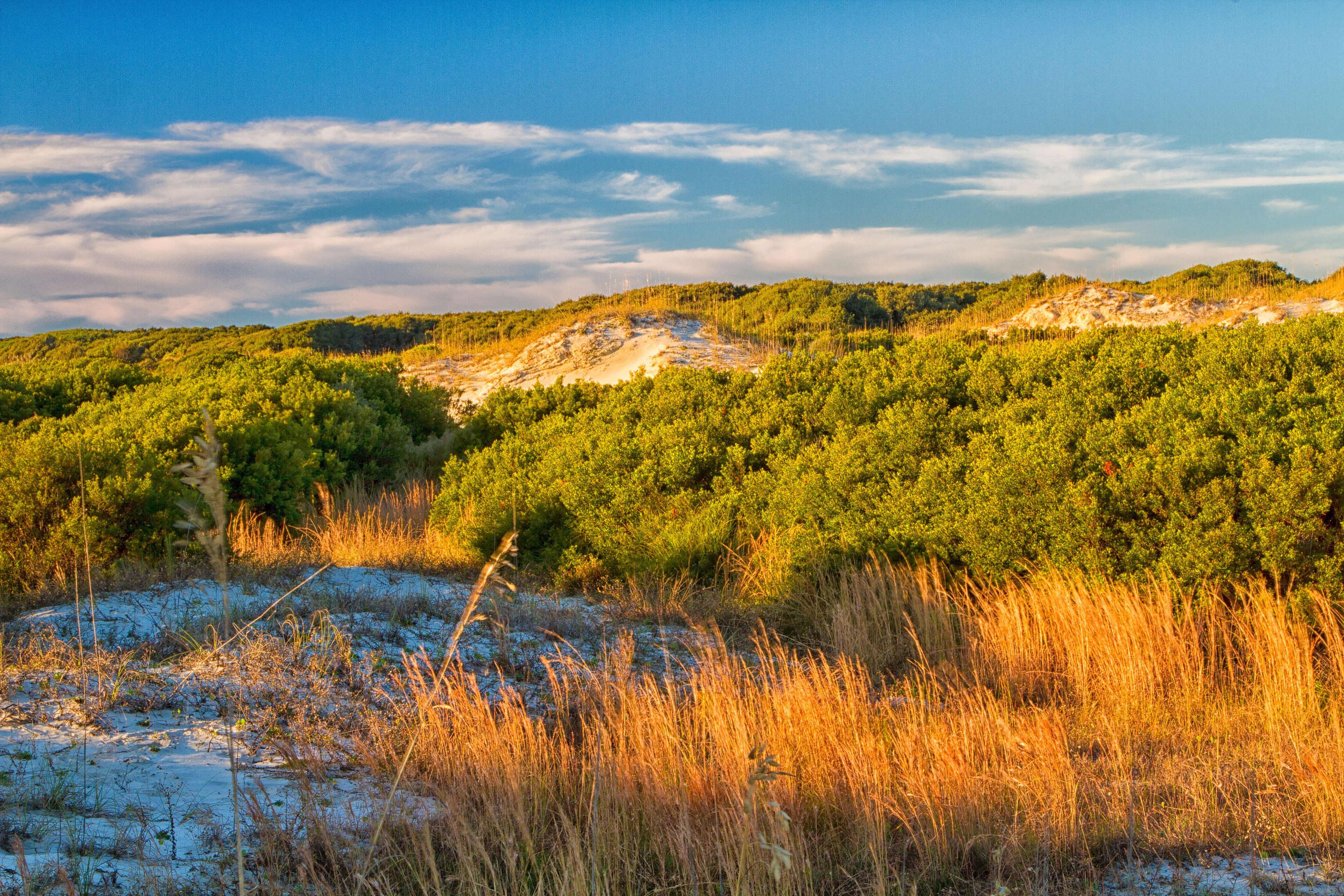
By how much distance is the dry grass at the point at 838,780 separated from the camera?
127 inches

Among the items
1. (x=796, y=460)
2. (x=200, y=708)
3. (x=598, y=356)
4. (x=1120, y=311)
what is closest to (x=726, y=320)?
(x=598, y=356)

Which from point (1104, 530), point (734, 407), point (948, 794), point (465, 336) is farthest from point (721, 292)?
point (948, 794)

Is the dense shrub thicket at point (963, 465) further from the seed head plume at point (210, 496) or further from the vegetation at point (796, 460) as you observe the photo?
the seed head plume at point (210, 496)

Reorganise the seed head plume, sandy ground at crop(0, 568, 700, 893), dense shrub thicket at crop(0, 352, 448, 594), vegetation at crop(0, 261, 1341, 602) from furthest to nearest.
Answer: dense shrub thicket at crop(0, 352, 448, 594) < vegetation at crop(0, 261, 1341, 602) < sandy ground at crop(0, 568, 700, 893) < the seed head plume

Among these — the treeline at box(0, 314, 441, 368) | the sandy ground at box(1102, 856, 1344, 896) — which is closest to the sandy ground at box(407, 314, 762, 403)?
the treeline at box(0, 314, 441, 368)

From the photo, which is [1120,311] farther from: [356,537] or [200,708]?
[200,708]

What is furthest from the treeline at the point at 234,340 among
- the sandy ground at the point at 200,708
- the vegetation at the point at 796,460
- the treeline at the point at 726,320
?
the sandy ground at the point at 200,708

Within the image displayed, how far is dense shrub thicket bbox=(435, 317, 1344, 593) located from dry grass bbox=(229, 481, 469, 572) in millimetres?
494

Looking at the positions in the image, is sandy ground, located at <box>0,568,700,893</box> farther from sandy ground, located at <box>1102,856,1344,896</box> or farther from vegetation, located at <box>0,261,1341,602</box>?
sandy ground, located at <box>1102,856,1344,896</box>

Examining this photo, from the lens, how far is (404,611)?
Answer: 255 inches

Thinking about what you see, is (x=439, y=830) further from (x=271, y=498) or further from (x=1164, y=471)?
(x=271, y=498)

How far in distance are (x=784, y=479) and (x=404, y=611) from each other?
4.18 metres

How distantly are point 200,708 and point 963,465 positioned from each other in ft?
20.7

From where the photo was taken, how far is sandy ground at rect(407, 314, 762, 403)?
26.2 metres
